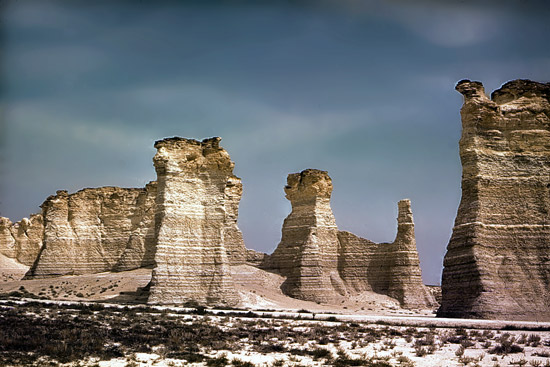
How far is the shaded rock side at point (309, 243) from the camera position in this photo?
153 ft

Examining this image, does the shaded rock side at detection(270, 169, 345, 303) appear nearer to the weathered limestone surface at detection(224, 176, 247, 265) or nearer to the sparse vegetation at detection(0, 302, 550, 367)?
the weathered limestone surface at detection(224, 176, 247, 265)

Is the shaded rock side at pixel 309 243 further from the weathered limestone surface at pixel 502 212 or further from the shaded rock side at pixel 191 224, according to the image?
the weathered limestone surface at pixel 502 212

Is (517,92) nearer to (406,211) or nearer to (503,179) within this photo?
(503,179)

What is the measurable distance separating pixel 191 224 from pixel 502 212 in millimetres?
16245

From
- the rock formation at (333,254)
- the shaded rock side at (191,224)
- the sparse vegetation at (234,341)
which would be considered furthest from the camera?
the rock formation at (333,254)

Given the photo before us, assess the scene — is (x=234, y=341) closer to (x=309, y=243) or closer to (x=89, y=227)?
(x=309, y=243)

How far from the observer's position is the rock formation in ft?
155

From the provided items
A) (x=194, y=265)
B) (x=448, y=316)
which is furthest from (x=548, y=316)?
(x=194, y=265)

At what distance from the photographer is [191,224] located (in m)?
37.3

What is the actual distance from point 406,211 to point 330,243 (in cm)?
608

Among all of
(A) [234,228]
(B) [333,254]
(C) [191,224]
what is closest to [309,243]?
(B) [333,254]

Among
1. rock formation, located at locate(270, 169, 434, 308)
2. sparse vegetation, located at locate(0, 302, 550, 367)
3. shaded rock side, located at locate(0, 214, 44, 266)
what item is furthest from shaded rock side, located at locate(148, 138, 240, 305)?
shaded rock side, located at locate(0, 214, 44, 266)

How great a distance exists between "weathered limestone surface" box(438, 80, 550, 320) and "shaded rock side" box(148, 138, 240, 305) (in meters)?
12.6

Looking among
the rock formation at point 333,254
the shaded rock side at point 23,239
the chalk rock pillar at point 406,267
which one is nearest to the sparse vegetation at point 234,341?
the rock formation at point 333,254
